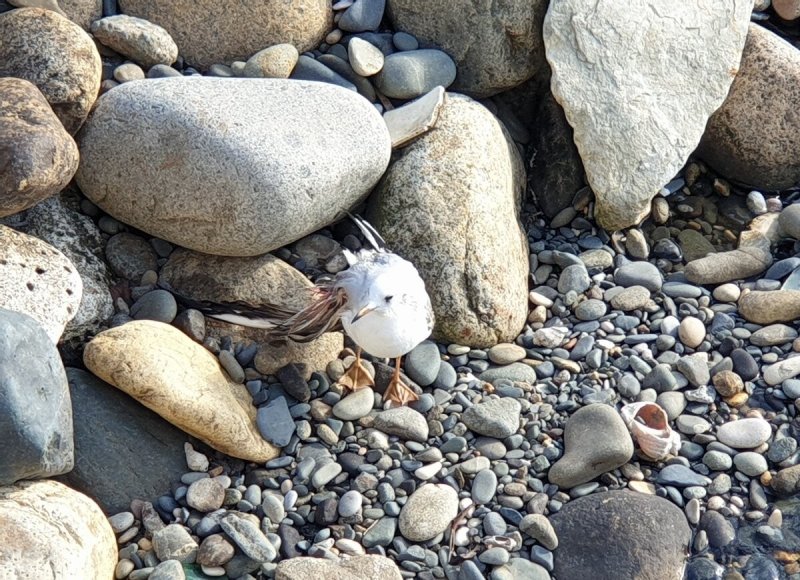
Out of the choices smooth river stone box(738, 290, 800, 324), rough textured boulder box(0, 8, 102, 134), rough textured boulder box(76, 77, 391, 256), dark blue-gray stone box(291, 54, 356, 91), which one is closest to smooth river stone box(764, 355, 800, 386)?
smooth river stone box(738, 290, 800, 324)

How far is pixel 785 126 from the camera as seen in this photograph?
18.6 ft

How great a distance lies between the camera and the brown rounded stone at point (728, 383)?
4570mm

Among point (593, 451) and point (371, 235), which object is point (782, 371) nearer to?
point (593, 451)

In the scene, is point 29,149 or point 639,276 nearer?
point 29,149

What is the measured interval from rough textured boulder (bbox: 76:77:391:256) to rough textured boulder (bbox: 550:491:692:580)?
1772 millimetres

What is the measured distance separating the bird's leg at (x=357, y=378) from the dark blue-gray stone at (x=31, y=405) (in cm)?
124

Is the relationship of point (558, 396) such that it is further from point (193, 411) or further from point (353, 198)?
point (193, 411)

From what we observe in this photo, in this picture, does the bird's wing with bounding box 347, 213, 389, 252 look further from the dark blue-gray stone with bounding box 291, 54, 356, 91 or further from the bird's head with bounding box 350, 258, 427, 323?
the dark blue-gray stone with bounding box 291, 54, 356, 91

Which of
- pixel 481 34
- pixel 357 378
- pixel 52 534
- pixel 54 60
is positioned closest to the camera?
pixel 52 534

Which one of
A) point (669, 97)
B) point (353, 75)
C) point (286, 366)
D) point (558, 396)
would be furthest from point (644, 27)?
point (286, 366)

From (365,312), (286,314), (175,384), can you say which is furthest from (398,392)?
(175,384)

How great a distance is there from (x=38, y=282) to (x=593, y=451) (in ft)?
7.68

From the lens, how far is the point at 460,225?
4871mm

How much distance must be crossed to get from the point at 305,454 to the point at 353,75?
213 cm
